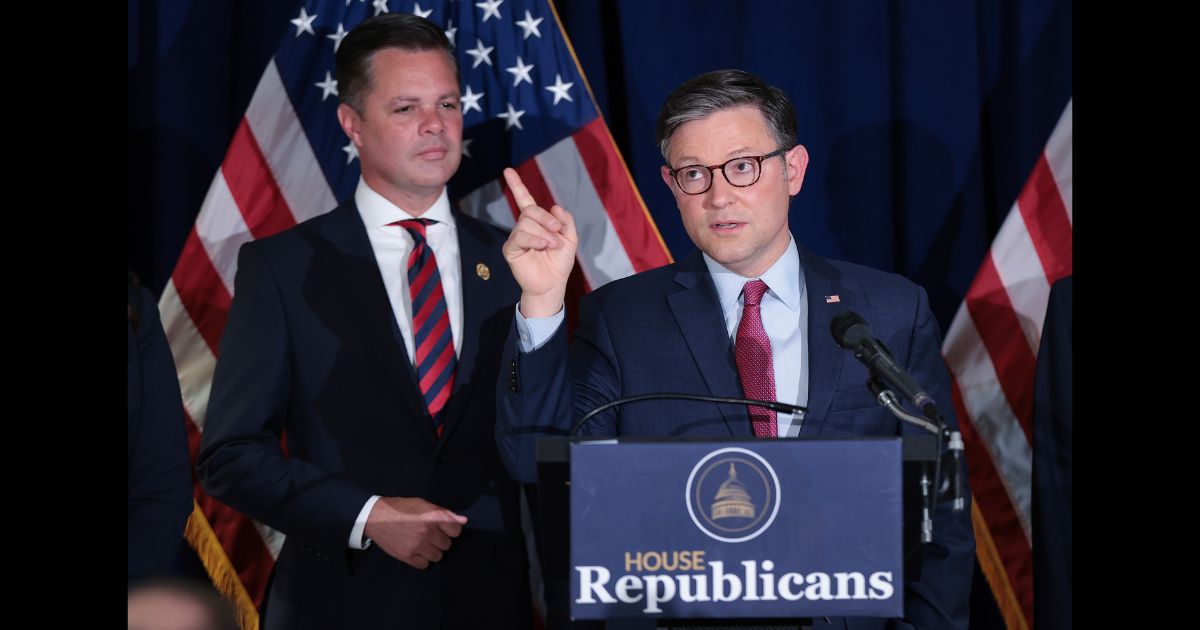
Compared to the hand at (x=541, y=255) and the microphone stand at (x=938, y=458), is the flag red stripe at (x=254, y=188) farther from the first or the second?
the microphone stand at (x=938, y=458)

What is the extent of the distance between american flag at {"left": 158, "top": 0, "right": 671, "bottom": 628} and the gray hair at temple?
858mm

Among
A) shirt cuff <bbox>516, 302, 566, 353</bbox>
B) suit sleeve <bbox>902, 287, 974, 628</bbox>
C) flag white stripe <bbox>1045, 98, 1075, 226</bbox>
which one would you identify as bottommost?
suit sleeve <bbox>902, 287, 974, 628</bbox>

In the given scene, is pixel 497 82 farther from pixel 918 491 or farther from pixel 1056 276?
pixel 918 491

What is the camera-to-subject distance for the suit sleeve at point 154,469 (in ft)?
7.10

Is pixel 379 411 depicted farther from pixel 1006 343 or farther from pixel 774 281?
pixel 1006 343

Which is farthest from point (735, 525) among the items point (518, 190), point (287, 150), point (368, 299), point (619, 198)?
point (287, 150)

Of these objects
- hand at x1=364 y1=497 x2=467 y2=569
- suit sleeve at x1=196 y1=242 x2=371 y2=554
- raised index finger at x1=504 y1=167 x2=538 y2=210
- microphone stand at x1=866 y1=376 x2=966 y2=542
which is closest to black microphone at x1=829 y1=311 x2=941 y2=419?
microphone stand at x1=866 y1=376 x2=966 y2=542

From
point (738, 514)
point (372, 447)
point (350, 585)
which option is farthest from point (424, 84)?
point (738, 514)

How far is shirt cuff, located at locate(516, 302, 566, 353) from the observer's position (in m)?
1.89

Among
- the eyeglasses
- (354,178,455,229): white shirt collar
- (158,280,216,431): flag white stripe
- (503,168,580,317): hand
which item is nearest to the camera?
(503,168,580,317): hand

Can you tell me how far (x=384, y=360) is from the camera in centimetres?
245

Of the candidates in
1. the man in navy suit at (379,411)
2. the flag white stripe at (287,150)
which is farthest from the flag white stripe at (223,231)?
the man in navy suit at (379,411)

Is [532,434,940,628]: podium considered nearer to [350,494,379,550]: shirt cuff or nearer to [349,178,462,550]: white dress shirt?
[350,494,379,550]: shirt cuff

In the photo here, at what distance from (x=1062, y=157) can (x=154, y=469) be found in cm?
234
